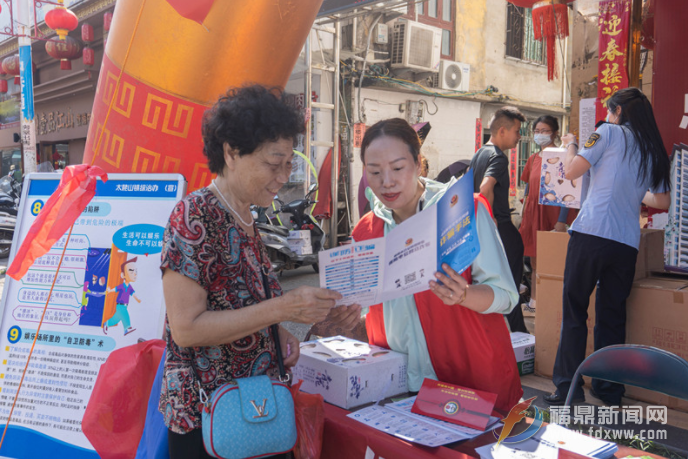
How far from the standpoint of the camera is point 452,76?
38.7 feet

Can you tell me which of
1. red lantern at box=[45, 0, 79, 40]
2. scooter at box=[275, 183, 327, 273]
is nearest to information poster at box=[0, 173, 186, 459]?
scooter at box=[275, 183, 327, 273]

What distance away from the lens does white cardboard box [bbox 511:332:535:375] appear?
3348 millimetres

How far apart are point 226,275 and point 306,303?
22 cm

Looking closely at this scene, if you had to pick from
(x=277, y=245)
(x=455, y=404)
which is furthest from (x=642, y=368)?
(x=277, y=245)

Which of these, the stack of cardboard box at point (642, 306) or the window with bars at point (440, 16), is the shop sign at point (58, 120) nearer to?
the window with bars at point (440, 16)

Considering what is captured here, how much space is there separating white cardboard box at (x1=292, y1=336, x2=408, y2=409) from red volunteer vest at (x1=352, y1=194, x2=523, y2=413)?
13 cm

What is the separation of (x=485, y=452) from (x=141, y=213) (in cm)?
152

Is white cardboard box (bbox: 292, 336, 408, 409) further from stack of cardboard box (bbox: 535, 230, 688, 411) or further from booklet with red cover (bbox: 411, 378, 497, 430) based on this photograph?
stack of cardboard box (bbox: 535, 230, 688, 411)

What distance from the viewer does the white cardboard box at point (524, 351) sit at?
11.0ft

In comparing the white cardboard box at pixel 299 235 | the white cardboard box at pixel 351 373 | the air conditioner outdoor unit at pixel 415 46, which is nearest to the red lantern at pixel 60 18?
the white cardboard box at pixel 299 235

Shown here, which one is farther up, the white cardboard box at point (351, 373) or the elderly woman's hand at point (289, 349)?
the elderly woman's hand at point (289, 349)

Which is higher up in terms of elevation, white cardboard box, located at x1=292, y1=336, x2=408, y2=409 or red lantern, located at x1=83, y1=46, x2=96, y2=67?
red lantern, located at x1=83, y1=46, x2=96, y2=67

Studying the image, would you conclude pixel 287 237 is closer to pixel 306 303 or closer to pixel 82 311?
pixel 82 311

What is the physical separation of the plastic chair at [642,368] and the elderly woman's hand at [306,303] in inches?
35.1
